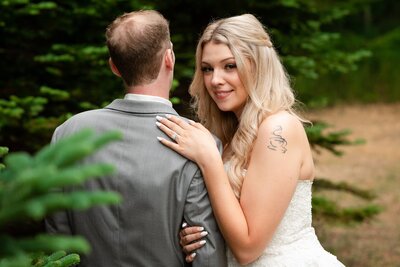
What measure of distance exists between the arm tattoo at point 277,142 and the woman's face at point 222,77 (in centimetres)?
34

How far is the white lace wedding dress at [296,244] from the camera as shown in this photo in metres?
3.20

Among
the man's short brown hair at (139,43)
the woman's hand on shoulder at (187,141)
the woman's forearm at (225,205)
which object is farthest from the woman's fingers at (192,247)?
the man's short brown hair at (139,43)

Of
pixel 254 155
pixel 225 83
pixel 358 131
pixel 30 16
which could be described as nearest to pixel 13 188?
pixel 254 155

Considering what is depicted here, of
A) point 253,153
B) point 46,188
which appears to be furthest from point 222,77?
point 46,188

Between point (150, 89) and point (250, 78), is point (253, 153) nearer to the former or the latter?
point (250, 78)

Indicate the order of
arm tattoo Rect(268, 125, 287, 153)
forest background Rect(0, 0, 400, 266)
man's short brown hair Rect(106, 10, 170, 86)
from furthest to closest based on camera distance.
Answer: forest background Rect(0, 0, 400, 266) → arm tattoo Rect(268, 125, 287, 153) → man's short brown hair Rect(106, 10, 170, 86)

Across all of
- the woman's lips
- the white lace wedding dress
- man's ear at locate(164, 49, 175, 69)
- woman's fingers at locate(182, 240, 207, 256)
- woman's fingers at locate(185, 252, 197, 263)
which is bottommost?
the white lace wedding dress

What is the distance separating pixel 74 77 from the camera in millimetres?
5867

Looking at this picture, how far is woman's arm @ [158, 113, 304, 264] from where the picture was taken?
271 centimetres

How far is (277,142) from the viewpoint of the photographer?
3004 mm

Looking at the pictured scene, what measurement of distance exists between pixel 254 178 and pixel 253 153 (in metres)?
0.14

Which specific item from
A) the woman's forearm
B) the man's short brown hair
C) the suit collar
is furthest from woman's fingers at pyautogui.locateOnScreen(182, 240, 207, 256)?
the man's short brown hair

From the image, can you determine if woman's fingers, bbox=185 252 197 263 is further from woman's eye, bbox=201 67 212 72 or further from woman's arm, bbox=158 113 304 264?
woman's eye, bbox=201 67 212 72

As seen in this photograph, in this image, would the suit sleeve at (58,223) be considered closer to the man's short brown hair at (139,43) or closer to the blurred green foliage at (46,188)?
the man's short brown hair at (139,43)
